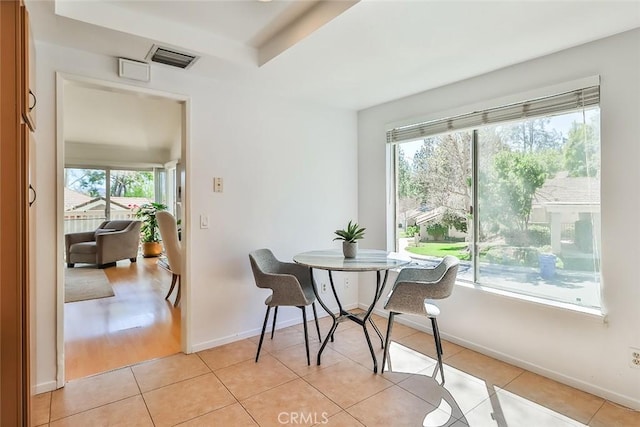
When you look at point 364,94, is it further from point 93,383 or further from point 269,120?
point 93,383

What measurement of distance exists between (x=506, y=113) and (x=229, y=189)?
91.5 inches

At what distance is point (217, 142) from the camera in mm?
2887

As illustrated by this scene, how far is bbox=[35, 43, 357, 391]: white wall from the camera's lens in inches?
87.0

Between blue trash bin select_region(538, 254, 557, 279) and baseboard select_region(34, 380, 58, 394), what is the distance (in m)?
3.49

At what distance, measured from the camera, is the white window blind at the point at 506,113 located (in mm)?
2254

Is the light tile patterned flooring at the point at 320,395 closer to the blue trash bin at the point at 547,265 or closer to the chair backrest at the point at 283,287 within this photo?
the chair backrest at the point at 283,287

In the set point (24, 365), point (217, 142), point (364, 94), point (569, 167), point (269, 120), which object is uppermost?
point (364, 94)

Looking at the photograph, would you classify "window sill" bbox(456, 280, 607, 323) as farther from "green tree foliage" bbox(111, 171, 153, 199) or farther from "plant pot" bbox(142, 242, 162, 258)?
"green tree foliage" bbox(111, 171, 153, 199)

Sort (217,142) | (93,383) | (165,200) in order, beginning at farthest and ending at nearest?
(165,200) < (217,142) < (93,383)

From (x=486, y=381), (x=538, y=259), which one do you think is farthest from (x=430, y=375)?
(x=538, y=259)

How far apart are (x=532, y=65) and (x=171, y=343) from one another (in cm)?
365

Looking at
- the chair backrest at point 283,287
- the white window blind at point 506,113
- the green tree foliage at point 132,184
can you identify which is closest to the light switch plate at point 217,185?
the chair backrest at point 283,287

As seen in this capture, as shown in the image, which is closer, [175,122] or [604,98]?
[604,98]

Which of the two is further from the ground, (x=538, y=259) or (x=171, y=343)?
(x=538, y=259)
